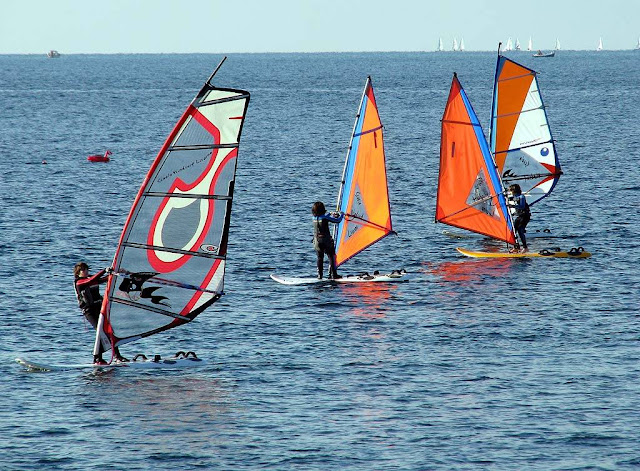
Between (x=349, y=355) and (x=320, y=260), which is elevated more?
(x=320, y=260)

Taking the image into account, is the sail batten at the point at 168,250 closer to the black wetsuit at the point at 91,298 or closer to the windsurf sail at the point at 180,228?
the windsurf sail at the point at 180,228

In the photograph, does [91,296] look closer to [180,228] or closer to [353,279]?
[180,228]

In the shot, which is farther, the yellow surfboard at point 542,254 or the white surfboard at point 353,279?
the yellow surfboard at point 542,254

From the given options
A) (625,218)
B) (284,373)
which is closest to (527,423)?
(284,373)

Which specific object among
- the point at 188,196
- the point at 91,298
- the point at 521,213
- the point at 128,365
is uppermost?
the point at 188,196

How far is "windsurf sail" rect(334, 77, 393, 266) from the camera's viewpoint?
4031 centimetres

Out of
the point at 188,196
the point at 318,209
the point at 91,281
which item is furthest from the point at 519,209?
the point at 91,281

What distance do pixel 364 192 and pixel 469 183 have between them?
221 inches

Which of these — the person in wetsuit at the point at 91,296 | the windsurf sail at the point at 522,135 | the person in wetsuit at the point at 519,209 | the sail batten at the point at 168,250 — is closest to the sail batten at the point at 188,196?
the sail batten at the point at 168,250

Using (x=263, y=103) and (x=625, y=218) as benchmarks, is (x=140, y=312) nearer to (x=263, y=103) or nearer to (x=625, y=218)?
(x=625, y=218)

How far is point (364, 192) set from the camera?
4088 centimetres

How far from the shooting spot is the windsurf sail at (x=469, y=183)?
43875 mm

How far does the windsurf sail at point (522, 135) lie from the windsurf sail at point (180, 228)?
Answer: 85.2 feet

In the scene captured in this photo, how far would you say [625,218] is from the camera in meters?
54.6
